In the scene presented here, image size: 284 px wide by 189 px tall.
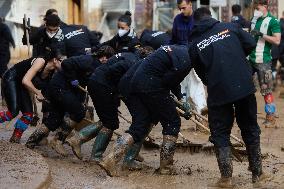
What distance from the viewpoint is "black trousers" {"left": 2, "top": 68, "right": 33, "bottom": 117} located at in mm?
9383

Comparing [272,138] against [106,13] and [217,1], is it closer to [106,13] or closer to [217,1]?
A: [217,1]

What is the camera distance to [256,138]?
7305 millimetres

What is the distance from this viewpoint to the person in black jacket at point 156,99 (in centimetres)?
764

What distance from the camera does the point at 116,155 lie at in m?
7.68

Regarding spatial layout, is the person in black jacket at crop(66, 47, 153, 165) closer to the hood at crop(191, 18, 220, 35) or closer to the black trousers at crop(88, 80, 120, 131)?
the black trousers at crop(88, 80, 120, 131)

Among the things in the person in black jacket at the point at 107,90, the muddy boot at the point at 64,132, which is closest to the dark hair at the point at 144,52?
the person in black jacket at the point at 107,90

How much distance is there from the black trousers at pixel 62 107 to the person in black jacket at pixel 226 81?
2424 millimetres

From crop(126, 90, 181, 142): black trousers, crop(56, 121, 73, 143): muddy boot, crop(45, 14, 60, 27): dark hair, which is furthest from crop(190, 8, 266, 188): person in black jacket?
crop(45, 14, 60, 27): dark hair

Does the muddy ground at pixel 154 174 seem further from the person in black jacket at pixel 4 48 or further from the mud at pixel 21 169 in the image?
the person in black jacket at pixel 4 48

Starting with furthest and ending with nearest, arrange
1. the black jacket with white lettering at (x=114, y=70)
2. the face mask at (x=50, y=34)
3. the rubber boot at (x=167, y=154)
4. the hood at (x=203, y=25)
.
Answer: the face mask at (x=50, y=34)
the black jacket with white lettering at (x=114, y=70)
the rubber boot at (x=167, y=154)
the hood at (x=203, y=25)

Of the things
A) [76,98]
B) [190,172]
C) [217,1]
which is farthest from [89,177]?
[217,1]

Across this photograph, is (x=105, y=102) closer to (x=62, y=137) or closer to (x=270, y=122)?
(x=62, y=137)

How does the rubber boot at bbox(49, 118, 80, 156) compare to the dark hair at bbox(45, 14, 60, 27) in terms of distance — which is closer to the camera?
the rubber boot at bbox(49, 118, 80, 156)

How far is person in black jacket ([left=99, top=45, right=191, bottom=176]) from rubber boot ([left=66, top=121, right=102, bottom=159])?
3.47 ft
